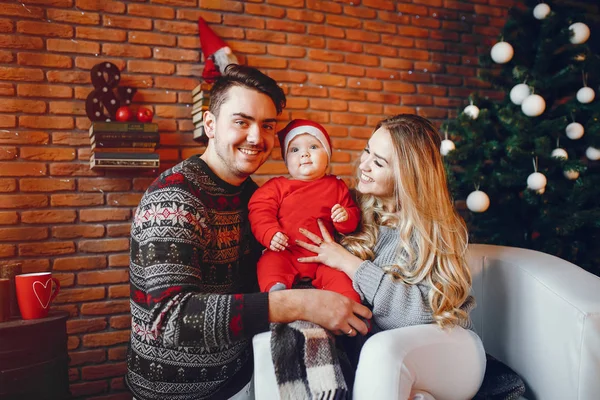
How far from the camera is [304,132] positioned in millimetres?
1736

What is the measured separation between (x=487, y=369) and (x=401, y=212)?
0.66 m

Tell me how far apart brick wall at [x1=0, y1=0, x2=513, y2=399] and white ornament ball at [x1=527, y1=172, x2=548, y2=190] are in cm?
114

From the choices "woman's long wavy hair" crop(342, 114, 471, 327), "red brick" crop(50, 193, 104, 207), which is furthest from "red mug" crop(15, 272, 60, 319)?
"woman's long wavy hair" crop(342, 114, 471, 327)

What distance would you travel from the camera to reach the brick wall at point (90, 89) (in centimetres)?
234

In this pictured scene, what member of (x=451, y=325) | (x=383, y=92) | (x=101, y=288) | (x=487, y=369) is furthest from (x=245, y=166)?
(x=383, y=92)

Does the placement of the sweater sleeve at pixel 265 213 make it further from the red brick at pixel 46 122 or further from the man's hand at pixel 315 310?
the red brick at pixel 46 122

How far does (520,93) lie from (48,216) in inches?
109

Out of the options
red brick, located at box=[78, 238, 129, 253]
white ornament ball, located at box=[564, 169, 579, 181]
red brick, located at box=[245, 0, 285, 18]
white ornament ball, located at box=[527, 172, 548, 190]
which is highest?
red brick, located at box=[245, 0, 285, 18]

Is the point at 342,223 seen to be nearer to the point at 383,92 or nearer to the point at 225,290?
the point at 225,290

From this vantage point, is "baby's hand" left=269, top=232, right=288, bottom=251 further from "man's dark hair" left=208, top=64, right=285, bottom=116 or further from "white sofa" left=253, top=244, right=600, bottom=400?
"man's dark hair" left=208, top=64, right=285, bottom=116

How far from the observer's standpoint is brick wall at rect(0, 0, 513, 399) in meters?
2.34

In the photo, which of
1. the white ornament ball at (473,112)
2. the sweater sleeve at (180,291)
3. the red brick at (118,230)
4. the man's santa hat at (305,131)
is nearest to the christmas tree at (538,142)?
the white ornament ball at (473,112)

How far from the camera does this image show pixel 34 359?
74.0 inches

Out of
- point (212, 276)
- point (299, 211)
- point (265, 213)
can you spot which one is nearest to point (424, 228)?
point (299, 211)
